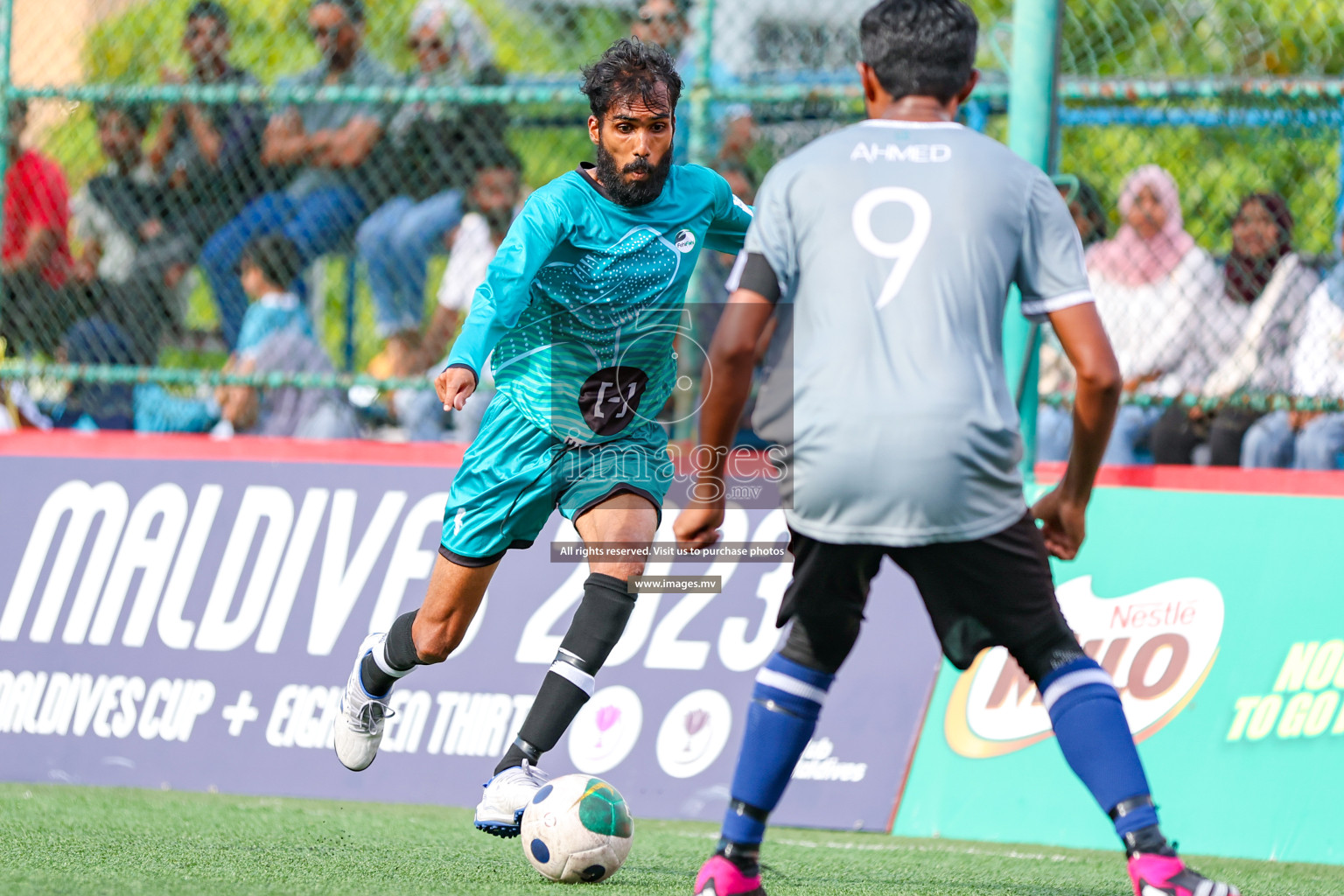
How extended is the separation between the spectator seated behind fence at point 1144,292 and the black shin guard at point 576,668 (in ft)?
8.86

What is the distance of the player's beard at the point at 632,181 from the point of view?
4.30m

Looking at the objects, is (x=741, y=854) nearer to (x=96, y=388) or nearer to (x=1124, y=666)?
(x=1124, y=666)

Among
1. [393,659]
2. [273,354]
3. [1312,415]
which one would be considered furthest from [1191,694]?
[273,354]

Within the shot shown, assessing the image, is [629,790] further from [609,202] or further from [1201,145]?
[1201,145]

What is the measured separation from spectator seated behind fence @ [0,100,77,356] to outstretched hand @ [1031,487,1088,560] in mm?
5446

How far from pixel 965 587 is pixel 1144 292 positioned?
145 inches

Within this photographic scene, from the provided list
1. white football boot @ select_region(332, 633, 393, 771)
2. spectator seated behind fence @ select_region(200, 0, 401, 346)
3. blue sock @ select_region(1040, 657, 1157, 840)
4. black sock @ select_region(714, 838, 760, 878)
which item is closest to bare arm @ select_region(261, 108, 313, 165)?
spectator seated behind fence @ select_region(200, 0, 401, 346)

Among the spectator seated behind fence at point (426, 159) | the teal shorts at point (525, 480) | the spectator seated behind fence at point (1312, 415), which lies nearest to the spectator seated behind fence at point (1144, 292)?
the spectator seated behind fence at point (1312, 415)

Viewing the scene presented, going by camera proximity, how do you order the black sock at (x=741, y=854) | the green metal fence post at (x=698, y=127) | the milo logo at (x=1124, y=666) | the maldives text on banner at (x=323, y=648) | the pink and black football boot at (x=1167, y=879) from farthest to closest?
the green metal fence post at (x=698, y=127), the maldives text on banner at (x=323, y=648), the milo logo at (x=1124, y=666), the black sock at (x=741, y=854), the pink and black football boot at (x=1167, y=879)

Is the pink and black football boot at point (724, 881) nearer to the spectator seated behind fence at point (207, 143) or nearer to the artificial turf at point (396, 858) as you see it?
the artificial turf at point (396, 858)

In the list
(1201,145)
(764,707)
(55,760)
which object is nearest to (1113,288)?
(1201,145)

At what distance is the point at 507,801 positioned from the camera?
162 inches

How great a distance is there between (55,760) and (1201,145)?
19.2 feet

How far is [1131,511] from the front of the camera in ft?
17.6
